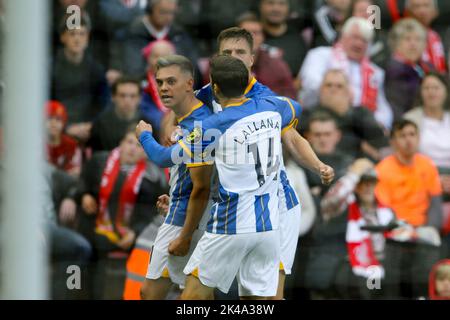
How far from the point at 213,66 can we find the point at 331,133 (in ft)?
5.37

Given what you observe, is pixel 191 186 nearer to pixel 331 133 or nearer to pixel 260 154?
pixel 260 154

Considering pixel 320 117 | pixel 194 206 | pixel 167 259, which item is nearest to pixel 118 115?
pixel 320 117

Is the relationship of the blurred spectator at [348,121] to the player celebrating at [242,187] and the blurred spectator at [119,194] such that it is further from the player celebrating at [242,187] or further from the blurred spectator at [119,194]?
the player celebrating at [242,187]

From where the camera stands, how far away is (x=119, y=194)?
4715 mm

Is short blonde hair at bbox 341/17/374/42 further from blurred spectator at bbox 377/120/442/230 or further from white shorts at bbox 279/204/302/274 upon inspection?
white shorts at bbox 279/204/302/274

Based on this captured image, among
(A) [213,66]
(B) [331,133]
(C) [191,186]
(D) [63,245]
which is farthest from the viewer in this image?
(B) [331,133]

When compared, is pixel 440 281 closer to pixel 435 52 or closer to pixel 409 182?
pixel 409 182

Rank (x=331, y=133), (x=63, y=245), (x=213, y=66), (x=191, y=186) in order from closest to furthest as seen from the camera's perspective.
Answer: (x=213, y=66), (x=191, y=186), (x=63, y=245), (x=331, y=133)

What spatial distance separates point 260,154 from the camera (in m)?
3.47

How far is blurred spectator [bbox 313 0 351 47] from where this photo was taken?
17.3 ft

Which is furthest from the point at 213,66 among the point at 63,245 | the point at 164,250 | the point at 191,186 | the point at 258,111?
the point at 63,245

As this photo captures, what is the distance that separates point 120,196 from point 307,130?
0.90 meters
